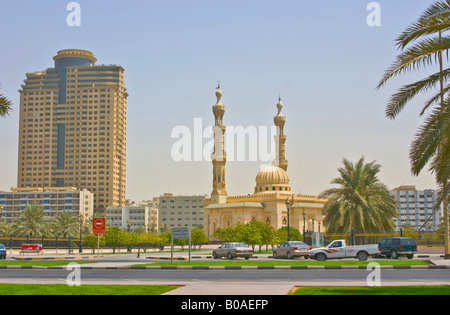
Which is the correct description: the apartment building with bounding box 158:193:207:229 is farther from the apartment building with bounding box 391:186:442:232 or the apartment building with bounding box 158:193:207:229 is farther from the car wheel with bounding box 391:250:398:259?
the car wheel with bounding box 391:250:398:259

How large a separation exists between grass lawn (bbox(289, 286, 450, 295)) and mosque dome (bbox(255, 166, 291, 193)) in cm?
7344

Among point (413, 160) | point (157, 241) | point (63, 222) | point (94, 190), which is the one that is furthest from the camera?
point (94, 190)

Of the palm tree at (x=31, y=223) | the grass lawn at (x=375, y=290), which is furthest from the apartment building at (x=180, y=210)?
the grass lawn at (x=375, y=290)

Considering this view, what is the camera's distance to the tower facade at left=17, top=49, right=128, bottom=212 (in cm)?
Result: 14988

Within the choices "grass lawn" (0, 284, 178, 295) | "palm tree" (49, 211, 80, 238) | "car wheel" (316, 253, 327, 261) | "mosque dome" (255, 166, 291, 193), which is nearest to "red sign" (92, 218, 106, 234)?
"car wheel" (316, 253, 327, 261)

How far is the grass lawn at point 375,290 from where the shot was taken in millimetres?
12539

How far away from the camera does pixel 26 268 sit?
2598cm

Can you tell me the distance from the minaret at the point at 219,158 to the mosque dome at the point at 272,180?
6.01 metres

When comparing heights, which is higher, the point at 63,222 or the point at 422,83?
the point at 422,83

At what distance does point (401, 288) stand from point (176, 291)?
5645mm

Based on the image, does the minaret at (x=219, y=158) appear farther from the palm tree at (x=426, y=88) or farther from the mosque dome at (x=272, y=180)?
the palm tree at (x=426, y=88)

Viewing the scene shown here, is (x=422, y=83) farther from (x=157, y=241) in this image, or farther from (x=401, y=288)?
(x=157, y=241)
